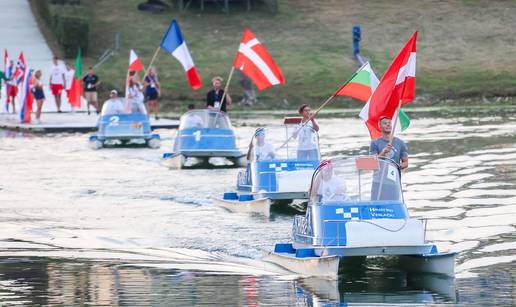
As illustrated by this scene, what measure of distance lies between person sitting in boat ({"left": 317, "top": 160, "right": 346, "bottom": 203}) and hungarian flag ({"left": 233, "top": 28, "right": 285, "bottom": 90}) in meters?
10.6

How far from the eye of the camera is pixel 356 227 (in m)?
15.4

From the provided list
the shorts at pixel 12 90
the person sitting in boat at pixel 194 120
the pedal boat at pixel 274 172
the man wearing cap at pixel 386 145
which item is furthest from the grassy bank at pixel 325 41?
the man wearing cap at pixel 386 145

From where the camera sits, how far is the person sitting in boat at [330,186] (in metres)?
16.2

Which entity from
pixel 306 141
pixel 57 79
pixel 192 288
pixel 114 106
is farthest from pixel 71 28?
pixel 192 288

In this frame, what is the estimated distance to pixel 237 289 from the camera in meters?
14.8

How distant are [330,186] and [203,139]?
1324cm

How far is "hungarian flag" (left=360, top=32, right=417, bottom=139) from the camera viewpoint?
57.1ft

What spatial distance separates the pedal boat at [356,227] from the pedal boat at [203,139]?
41.1 feet

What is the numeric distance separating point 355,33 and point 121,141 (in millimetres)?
18547

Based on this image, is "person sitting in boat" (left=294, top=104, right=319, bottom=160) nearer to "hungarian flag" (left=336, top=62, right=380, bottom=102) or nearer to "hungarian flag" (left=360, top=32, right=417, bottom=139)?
"hungarian flag" (left=336, top=62, right=380, bottom=102)

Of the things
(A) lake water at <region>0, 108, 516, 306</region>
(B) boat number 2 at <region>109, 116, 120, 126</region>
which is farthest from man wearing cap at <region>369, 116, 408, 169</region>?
(B) boat number 2 at <region>109, 116, 120, 126</region>

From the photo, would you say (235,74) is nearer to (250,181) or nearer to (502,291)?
(250,181)

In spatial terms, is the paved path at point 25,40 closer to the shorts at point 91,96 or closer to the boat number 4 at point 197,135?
the shorts at point 91,96

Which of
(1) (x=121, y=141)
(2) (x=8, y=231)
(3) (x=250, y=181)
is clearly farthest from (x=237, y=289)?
(1) (x=121, y=141)
